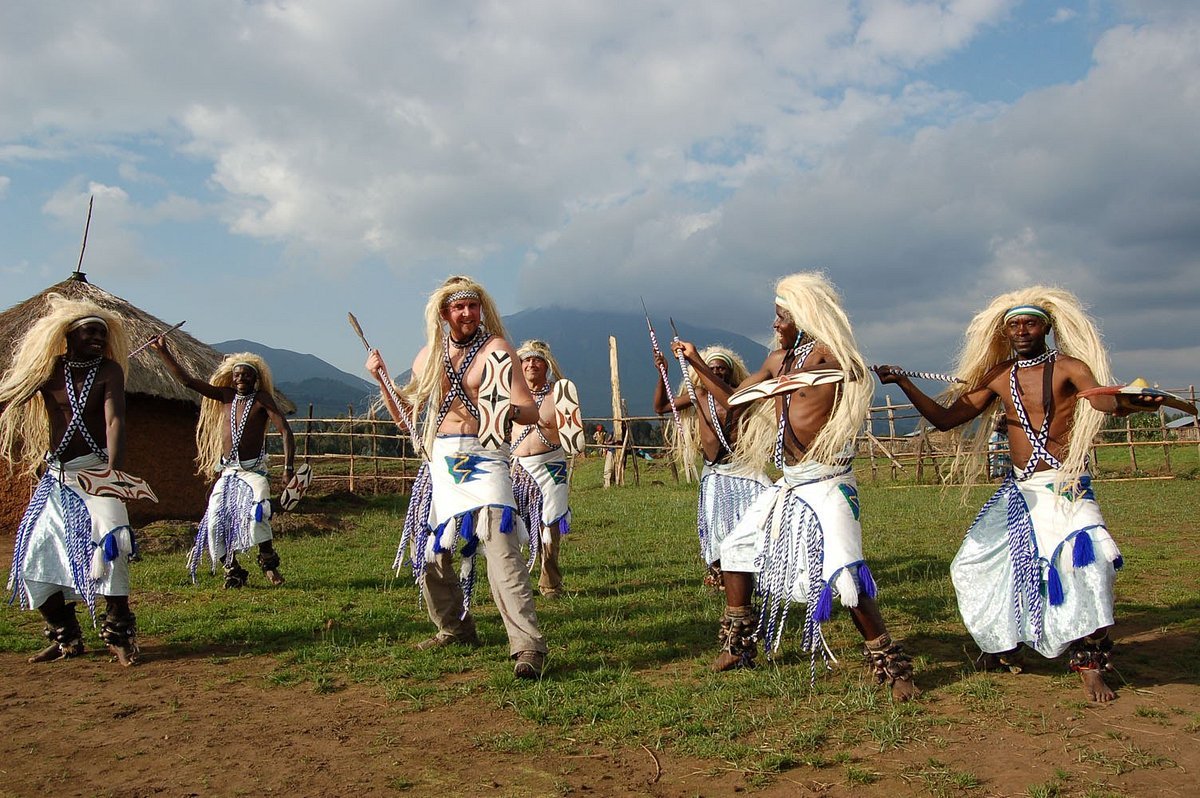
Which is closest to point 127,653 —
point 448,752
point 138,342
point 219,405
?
point 448,752

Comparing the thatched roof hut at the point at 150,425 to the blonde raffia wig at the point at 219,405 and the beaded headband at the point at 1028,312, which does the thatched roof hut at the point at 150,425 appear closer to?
the blonde raffia wig at the point at 219,405

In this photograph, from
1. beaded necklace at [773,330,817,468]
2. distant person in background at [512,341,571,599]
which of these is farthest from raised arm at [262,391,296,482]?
beaded necklace at [773,330,817,468]

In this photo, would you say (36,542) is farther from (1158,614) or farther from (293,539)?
(1158,614)

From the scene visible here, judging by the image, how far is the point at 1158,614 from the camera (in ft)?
18.4

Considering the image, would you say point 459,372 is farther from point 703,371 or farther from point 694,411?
point 694,411

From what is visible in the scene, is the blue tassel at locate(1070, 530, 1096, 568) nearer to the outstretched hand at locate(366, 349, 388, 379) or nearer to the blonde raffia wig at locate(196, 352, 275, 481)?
the outstretched hand at locate(366, 349, 388, 379)

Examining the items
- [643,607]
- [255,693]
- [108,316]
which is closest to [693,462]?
[643,607]

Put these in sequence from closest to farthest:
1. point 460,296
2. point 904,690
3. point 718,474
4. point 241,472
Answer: point 904,690
point 460,296
point 718,474
point 241,472

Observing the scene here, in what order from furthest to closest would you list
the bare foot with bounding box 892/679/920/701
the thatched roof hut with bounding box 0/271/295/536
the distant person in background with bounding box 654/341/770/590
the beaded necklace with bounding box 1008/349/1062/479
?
the thatched roof hut with bounding box 0/271/295/536 < the distant person in background with bounding box 654/341/770/590 < the beaded necklace with bounding box 1008/349/1062/479 < the bare foot with bounding box 892/679/920/701

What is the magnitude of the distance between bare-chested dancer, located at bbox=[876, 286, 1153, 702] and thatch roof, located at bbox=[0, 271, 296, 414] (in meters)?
8.56

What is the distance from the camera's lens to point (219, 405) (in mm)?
8336

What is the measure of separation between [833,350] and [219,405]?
246 inches

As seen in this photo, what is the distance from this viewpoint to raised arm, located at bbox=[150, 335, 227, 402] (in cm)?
658

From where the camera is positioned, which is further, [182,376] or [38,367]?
[182,376]
